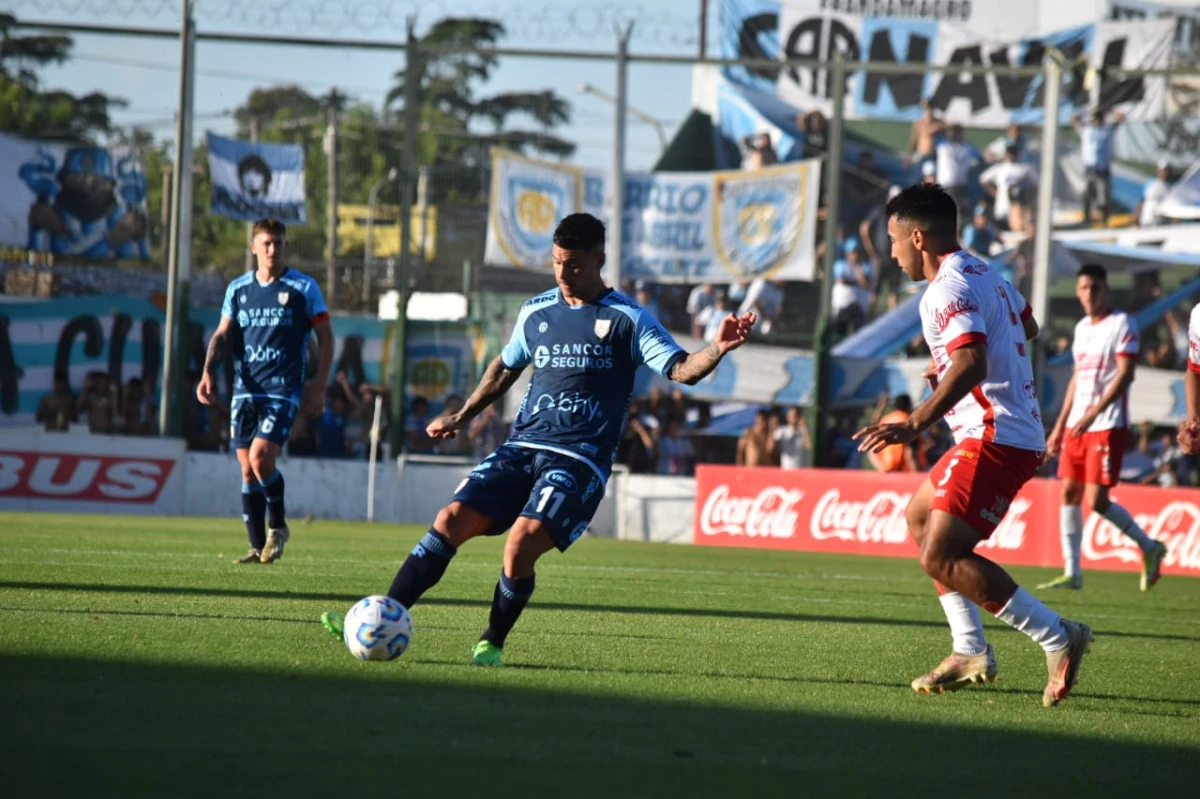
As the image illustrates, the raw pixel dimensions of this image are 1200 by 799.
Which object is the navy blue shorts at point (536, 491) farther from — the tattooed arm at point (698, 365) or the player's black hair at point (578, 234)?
the player's black hair at point (578, 234)

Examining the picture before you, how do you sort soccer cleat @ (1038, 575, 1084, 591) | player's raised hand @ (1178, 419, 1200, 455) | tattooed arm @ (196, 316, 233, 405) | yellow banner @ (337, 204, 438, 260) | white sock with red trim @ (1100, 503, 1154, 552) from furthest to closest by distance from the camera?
yellow banner @ (337, 204, 438, 260) → soccer cleat @ (1038, 575, 1084, 591) → white sock with red trim @ (1100, 503, 1154, 552) → tattooed arm @ (196, 316, 233, 405) → player's raised hand @ (1178, 419, 1200, 455)

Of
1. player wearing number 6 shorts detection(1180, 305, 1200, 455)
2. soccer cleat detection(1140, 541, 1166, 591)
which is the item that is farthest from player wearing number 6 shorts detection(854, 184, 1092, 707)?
soccer cleat detection(1140, 541, 1166, 591)

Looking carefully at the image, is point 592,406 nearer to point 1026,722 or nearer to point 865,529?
point 1026,722

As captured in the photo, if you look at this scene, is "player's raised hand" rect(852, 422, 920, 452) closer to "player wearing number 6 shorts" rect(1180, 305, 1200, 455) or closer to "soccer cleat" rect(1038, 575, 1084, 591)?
"player wearing number 6 shorts" rect(1180, 305, 1200, 455)

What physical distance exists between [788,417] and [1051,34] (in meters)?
14.6

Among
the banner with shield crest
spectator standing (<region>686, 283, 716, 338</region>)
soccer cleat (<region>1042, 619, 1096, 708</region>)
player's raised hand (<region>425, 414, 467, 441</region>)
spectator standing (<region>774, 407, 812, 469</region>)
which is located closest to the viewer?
soccer cleat (<region>1042, 619, 1096, 708</region>)

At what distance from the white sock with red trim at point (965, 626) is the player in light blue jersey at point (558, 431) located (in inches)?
63.4

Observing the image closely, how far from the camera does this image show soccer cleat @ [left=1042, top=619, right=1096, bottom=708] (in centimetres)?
659

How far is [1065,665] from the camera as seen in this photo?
21.7 feet

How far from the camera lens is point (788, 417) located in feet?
72.0

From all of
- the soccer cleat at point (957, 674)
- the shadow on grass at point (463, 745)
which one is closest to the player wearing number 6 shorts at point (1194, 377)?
the soccer cleat at point (957, 674)

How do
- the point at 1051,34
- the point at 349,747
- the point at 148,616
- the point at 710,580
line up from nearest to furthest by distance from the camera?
the point at 349,747 < the point at 148,616 < the point at 710,580 < the point at 1051,34

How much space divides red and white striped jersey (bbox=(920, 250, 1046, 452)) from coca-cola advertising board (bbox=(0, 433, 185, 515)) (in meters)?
16.0

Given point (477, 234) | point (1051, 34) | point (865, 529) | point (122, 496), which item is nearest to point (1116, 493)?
point (865, 529)
